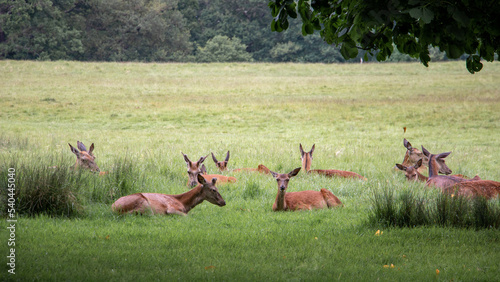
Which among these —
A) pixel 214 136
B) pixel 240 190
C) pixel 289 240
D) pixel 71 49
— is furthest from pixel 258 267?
pixel 71 49

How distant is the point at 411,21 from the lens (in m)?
5.54

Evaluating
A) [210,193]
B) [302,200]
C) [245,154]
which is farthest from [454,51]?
[245,154]

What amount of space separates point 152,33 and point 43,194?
5635 cm

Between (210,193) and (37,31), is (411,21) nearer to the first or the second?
(210,193)

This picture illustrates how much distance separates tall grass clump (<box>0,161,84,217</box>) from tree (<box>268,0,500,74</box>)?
4164 millimetres

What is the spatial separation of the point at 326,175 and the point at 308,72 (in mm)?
35320

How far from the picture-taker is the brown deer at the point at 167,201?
8109 millimetres

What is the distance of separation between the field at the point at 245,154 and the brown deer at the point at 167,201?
7.3 inches

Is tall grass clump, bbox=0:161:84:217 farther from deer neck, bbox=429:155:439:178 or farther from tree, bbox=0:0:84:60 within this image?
tree, bbox=0:0:84:60

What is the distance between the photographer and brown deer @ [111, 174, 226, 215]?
26.6ft

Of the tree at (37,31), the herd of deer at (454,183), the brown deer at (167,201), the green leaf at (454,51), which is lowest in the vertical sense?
the brown deer at (167,201)

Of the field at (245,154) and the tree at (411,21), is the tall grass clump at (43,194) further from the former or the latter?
the tree at (411,21)

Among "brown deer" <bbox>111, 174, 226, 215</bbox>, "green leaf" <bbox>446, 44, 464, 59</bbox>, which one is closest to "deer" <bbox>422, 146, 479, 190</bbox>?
"brown deer" <bbox>111, 174, 226, 215</bbox>

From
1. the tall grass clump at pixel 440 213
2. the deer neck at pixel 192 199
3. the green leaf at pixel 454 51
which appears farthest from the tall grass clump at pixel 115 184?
the green leaf at pixel 454 51
